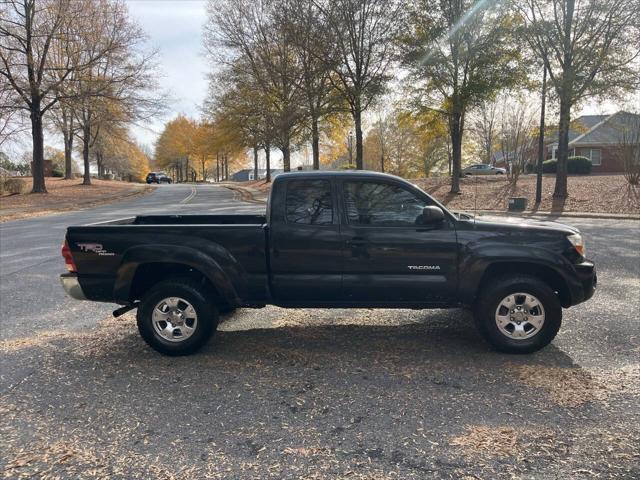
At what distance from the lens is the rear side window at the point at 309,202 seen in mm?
4414

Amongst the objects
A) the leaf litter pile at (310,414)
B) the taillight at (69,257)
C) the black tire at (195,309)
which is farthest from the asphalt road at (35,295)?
the black tire at (195,309)

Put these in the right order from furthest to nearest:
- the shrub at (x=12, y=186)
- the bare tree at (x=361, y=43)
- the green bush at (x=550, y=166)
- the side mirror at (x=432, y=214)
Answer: the green bush at (x=550, y=166)
the shrub at (x=12, y=186)
the bare tree at (x=361, y=43)
the side mirror at (x=432, y=214)

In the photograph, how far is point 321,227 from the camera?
4.37m

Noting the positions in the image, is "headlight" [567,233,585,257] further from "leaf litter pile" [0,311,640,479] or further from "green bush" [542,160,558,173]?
"green bush" [542,160,558,173]

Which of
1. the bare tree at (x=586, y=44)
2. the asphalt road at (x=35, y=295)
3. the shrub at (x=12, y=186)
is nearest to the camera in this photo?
the asphalt road at (x=35, y=295)

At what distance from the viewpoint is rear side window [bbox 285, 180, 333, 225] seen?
4.41 metres

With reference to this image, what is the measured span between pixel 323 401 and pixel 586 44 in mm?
19528

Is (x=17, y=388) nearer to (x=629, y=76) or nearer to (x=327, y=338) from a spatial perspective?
(x=327, y=338)

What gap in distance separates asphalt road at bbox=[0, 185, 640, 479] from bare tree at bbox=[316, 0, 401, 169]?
19.1 m

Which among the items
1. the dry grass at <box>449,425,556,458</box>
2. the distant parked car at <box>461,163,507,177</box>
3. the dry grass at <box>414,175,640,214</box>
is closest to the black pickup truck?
the dry grass at <box>449,425,556,458</box>

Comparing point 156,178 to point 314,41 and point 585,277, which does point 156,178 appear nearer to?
point 314,41

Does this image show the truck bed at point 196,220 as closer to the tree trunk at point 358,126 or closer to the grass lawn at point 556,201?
the grass lawn at point 556,201

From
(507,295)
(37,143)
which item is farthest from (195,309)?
(37,143)

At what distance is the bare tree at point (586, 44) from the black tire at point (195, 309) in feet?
59.2
